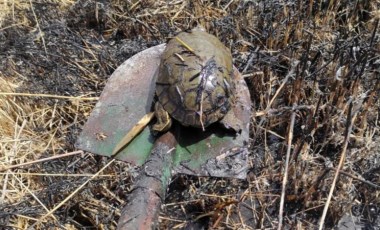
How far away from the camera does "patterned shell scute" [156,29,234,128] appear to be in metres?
1.82

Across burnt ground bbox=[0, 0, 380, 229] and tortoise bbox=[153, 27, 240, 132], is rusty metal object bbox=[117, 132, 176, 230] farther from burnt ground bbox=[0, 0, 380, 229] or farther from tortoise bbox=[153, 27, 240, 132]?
burnt ground bbox=[0, 0, 380, 229]

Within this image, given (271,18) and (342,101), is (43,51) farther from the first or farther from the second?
(342,101)

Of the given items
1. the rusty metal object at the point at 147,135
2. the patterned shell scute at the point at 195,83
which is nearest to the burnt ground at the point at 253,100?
the rusty metal object at the point at 147,135

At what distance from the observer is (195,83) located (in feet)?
5.96

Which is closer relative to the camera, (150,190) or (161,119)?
(150,190)

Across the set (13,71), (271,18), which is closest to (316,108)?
(271,18)

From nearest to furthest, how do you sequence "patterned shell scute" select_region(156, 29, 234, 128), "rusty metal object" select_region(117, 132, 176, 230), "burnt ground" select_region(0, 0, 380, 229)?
"rusty metal object" select_region(117, 132, 176, 230) < "patterned shell scute" select_region(156, 29, 234, 128) < "burnt ground" select_region(0, 0, 380, 229)

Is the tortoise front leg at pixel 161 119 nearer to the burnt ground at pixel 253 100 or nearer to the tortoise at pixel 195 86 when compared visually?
the tortoise at pixel 195 86

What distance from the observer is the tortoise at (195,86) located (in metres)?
1.82

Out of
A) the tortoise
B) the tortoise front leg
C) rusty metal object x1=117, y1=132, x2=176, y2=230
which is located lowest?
rusty metal object x1=117, y1=132, x2=176, y2=230

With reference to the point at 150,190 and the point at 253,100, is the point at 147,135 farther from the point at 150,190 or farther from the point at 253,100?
the point at 253,100

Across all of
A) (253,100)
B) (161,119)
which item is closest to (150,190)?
(161,119)

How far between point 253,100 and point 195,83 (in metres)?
0.80

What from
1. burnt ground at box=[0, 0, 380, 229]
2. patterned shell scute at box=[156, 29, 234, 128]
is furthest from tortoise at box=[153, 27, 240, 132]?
burnt ground at box=[0, 0, 380, 229]
